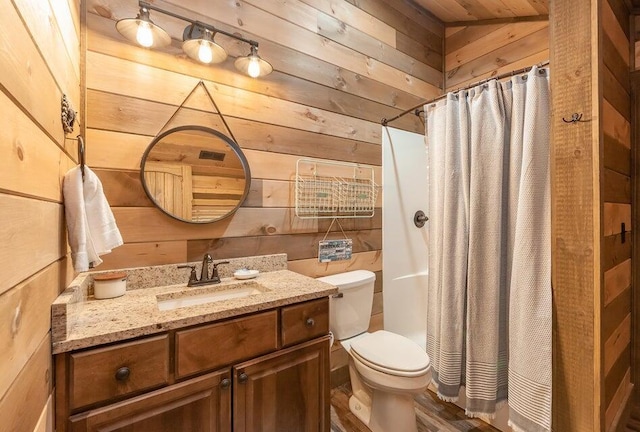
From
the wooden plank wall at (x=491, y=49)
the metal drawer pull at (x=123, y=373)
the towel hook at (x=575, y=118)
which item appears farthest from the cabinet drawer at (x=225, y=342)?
the wooden plank wall at (x=491, y=49)

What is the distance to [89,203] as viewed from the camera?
1051 mm

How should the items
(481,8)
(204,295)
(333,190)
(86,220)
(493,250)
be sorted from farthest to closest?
(481,8) → (333,190) → (493,250) → (204,295) → (86,220)

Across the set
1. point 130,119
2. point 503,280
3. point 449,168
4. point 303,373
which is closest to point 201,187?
point 130,119

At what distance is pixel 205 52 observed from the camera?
146 centimetres

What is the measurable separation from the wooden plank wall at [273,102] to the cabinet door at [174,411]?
0.65 m

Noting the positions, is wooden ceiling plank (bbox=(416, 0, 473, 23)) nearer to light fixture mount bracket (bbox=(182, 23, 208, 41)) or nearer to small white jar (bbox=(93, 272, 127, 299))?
light fixture mount bracket (bbox=(182, 23, 208, 41))

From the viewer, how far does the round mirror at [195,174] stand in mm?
1432

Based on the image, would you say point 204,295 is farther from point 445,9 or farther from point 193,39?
point 445,9

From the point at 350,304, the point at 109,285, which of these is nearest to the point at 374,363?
the point at 350,304

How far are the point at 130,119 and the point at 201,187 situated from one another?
1.45ft

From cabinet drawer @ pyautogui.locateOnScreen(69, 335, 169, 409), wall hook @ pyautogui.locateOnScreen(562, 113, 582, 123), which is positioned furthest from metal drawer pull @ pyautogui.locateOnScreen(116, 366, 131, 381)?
wall hook @ pyautogui.locateOnScreen(562, 113, 582, 123)

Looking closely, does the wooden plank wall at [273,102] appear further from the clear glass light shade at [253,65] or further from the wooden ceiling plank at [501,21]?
the wooden ceiling plank at [501,21]

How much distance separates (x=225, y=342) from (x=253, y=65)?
4.62 ft

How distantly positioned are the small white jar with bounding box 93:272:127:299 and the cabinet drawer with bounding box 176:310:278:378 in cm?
44
